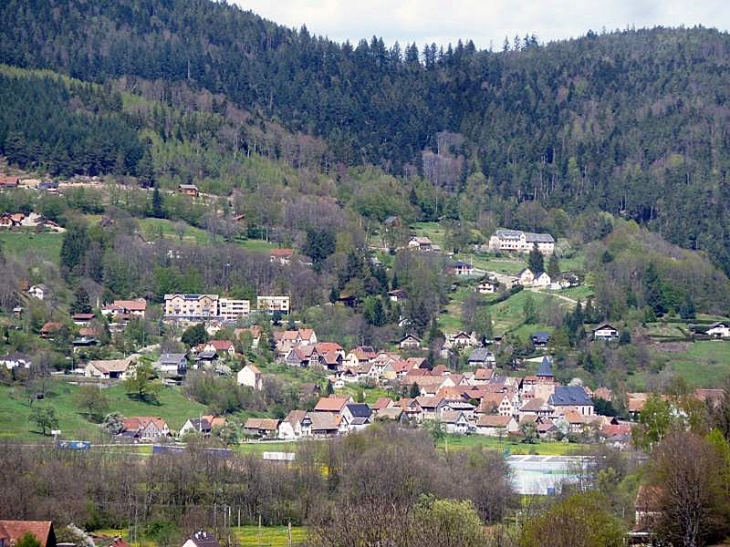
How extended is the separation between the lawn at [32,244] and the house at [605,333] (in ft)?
118

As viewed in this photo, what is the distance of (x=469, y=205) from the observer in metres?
132

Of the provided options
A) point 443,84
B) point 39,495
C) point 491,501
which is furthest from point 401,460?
point 443,84

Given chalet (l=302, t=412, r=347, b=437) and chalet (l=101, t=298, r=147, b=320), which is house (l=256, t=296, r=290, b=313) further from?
chalet (l=302, t=412, r=347, b=437)

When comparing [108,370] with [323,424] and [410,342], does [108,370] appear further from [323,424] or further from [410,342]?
[410,342]

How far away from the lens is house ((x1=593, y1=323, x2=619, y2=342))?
98875 millimetres

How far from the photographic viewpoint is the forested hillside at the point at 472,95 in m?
140

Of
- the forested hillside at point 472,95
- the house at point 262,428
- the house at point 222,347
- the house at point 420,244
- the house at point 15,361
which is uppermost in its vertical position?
the forested hillside at point 472,95

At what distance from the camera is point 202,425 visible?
76375mm

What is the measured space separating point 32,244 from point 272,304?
1673 cm

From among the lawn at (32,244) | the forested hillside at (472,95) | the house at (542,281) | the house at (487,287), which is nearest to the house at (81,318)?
the lawn at (32,244)

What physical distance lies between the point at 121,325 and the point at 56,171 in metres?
28.5

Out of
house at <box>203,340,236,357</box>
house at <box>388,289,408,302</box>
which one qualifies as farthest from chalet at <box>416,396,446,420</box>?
house at <box>388,289,408,302</box>

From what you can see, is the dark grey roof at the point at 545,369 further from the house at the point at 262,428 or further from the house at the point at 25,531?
the house at the point at 25,531

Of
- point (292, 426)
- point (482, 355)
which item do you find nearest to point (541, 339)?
point (482, 355)
